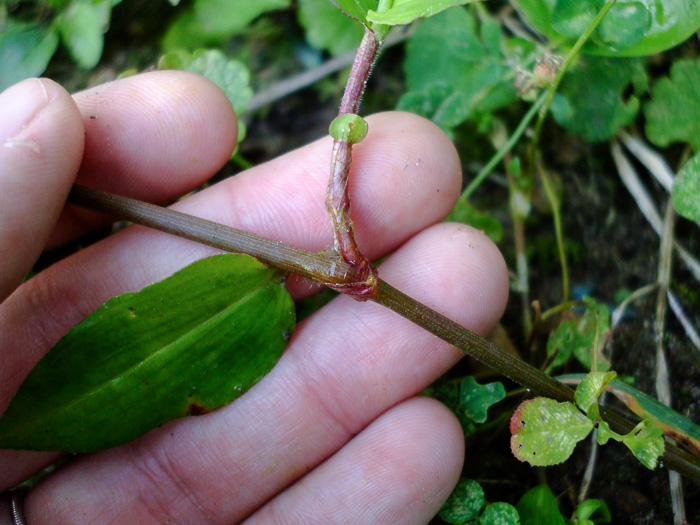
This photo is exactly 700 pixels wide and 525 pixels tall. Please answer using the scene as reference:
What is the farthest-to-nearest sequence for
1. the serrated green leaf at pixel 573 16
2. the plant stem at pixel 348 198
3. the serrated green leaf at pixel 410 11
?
1. the serrated green leaf at pixel 573 16
2. the plant stem at pixel 348 198
3. the serrated green leaf at pixel 410 11

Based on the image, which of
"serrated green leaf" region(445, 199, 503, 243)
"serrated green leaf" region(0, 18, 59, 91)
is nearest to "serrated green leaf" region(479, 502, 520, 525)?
"serrated green leaf" region(445, 199, 503, 243)

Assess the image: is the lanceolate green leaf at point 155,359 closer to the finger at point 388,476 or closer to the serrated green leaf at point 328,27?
the finger at point 388,476

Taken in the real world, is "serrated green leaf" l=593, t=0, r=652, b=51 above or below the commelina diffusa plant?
above

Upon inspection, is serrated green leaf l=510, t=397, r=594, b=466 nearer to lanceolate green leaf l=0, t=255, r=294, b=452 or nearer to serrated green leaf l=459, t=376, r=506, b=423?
serrated green leaf l=459, t=376, r=506, b=423

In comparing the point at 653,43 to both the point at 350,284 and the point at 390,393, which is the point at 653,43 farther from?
the point at 390,393

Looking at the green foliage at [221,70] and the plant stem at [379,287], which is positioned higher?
the green foliage at [221,70]

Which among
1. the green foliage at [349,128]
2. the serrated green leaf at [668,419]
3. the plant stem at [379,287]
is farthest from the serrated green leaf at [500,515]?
the green foliage at [349,128]
